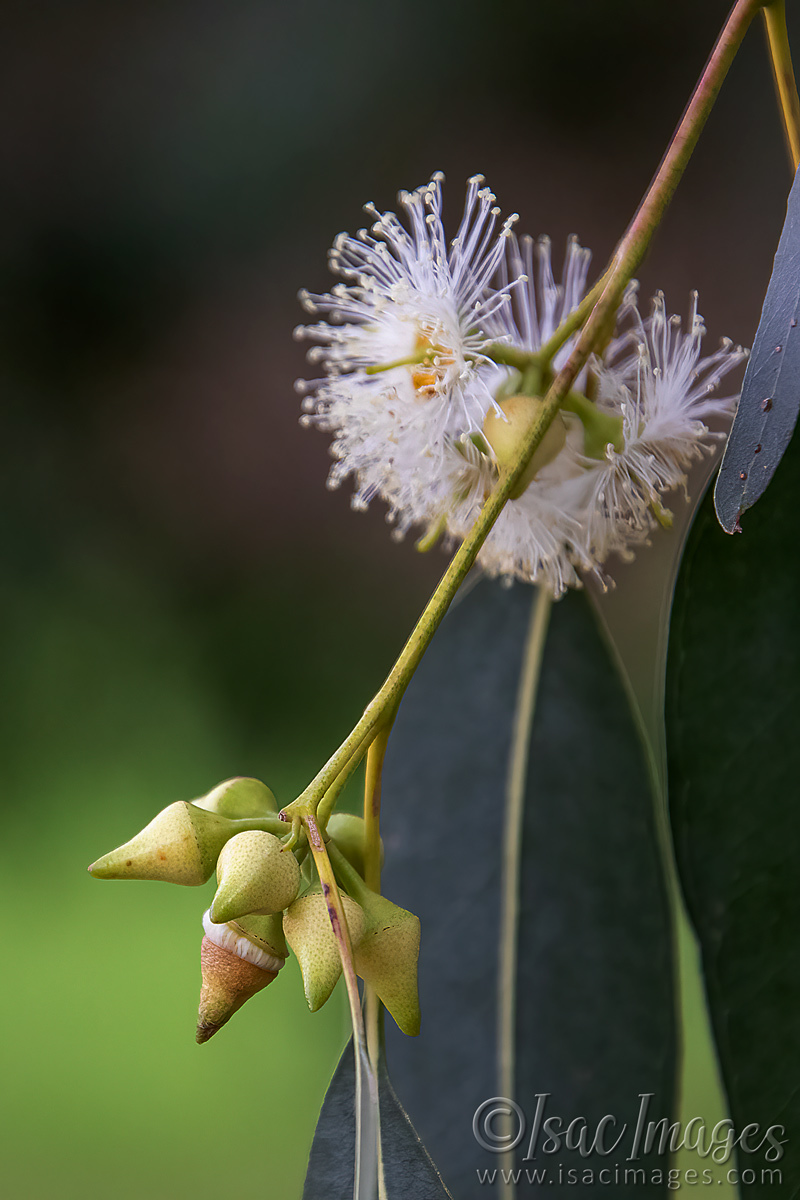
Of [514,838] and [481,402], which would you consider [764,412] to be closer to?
[481,402]

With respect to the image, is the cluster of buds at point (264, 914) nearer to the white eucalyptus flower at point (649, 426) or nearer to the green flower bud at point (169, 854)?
the green flower bud at point (169, 854)

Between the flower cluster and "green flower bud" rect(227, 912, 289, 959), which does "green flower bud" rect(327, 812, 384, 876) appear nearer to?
"green flower bud" rect(227, 912, 289, 959)

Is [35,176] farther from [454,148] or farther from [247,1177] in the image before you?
[247,1177]

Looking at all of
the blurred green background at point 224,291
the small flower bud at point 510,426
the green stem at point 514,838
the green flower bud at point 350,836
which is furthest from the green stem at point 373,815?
the blurred green background at point 224,291

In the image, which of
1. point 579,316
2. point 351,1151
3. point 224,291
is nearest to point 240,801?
point 351,1151

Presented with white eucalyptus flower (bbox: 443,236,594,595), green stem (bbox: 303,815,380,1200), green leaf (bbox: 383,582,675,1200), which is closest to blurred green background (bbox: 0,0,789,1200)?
green leaf (bbox: 383,582,675,1200)

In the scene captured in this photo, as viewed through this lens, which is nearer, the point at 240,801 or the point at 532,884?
the point at 240,801
